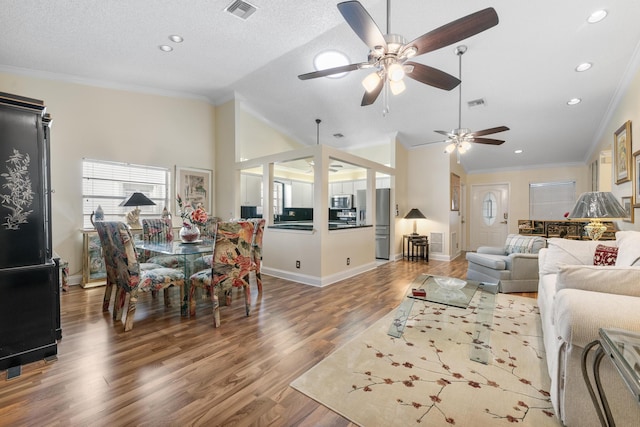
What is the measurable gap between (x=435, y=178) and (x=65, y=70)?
6973 millimetres

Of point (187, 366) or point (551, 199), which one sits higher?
point (551, 199)

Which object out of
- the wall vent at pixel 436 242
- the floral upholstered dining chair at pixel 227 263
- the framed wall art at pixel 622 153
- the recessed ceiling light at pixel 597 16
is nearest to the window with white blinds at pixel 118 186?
the floral upholstered dining chair at pixel 227 263

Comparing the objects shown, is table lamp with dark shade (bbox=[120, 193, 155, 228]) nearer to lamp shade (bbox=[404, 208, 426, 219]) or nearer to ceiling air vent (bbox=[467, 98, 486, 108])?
lamp shade (bbox=[404, 208, 426, 219])

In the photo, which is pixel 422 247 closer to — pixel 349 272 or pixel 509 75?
pixel 349 272

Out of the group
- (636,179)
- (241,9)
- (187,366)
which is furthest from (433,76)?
(187,366)

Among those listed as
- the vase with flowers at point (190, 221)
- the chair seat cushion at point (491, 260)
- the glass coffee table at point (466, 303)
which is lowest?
the glass coffee table at point (466, 303)

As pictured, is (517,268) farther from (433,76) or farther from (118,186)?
(118,186)

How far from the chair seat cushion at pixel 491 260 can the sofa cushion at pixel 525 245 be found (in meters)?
0.18

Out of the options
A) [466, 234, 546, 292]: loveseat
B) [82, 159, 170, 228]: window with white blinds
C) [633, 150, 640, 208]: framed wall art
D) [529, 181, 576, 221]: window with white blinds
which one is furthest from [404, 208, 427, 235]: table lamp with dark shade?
[82, 159, 170, 228]: window with white blinds

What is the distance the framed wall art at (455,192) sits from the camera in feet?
22.3

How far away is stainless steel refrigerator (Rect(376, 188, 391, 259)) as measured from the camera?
6418 millimetres

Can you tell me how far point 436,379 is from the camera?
6.12 feet

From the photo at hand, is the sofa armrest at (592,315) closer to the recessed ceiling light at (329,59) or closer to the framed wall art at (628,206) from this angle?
the framed wall art at (628,206)

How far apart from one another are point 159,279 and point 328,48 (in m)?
3.58
